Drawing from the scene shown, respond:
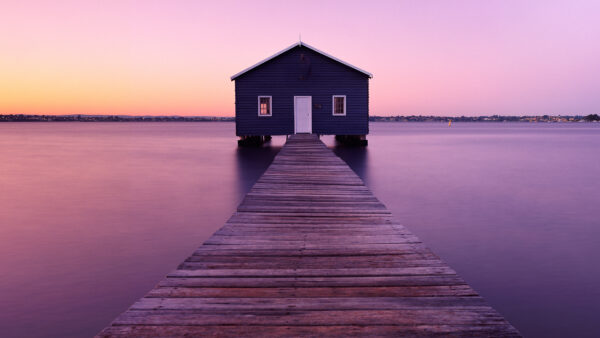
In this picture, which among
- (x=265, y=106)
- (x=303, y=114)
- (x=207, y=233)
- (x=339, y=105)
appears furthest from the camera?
(x=339, y=105)

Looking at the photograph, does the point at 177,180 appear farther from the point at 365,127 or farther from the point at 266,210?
the point at 365,127

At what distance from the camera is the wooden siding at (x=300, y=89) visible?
981 inches

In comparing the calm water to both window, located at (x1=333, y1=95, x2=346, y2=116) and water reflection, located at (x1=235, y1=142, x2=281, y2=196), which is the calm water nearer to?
water reflection, located at (x1=235, y1=142, x2=281, y2=196)

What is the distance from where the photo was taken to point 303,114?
82.7 feet

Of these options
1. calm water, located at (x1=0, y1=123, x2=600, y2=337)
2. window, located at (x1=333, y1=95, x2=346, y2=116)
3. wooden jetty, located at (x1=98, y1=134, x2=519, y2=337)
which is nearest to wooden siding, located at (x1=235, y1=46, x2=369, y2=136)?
window, located at (x1=333, y1=95, x2=346, y2=116)

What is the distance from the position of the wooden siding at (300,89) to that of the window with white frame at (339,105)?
219 millimetres

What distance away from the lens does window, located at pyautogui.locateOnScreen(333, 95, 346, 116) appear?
2538 cm

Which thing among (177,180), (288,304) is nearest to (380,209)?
(288,304)

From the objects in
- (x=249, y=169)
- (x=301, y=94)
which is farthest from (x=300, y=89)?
(x=249, y=169)

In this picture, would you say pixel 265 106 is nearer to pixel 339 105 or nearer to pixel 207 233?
pixel 339 105

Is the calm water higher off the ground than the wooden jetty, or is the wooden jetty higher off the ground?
the wooden jetty

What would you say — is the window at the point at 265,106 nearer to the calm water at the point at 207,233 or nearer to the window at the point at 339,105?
the window at the point at 339,105

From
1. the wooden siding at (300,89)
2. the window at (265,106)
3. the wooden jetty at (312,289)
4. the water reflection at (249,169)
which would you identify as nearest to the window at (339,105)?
the wooden siding at (300,89)

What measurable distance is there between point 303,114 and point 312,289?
2234cm
